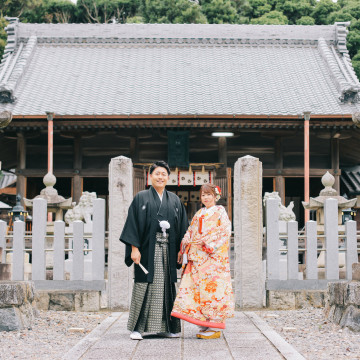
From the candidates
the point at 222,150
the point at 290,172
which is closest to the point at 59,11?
the point at 222,150

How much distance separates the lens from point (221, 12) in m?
28.0

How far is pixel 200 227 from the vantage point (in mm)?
5293

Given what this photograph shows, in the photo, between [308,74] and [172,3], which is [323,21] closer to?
[172,3]

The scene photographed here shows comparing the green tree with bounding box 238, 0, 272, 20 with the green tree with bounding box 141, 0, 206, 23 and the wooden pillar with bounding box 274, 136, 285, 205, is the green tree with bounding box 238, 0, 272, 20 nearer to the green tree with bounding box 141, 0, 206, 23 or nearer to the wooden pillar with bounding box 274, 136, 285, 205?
the green tree with bounding box 141, 0, 206, 23

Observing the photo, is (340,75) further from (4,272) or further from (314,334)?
(4,272)

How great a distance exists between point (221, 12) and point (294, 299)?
22.8 m

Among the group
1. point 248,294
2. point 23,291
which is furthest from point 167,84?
point 23,291

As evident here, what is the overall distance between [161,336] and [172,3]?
942 inches

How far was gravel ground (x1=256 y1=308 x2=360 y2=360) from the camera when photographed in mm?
4513

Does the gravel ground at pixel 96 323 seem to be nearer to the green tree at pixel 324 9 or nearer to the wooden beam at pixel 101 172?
the wooden beam at pixel 101 172

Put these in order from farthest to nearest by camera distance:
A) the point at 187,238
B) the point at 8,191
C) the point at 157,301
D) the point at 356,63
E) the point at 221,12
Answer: the point at 221,12 < the point at 356,63 < the point at 8,191 < the point at 187,238 < the point at 157,301

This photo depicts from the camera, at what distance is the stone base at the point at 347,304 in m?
5.33

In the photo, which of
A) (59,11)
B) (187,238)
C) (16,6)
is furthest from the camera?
(59,11)

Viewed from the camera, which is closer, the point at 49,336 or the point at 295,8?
the point at 49,336
